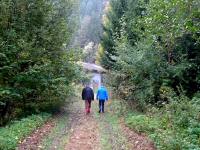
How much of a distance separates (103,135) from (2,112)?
6488 millimetres

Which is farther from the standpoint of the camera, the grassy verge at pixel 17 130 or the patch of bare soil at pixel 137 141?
the patch of bare soil at pixel 137 141

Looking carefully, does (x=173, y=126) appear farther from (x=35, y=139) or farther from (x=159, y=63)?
(x=159, y=63)

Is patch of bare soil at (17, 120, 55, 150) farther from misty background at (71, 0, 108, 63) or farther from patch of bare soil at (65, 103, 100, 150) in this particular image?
misty background at (71, 0, 108, 63)

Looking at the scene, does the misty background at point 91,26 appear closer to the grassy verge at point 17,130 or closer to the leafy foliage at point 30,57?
the leafy foliage at point 30,57

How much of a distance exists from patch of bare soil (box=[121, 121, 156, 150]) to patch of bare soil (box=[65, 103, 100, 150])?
1152 millimetres

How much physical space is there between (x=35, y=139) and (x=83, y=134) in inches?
88.0

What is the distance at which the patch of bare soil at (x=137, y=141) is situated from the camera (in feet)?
38.8

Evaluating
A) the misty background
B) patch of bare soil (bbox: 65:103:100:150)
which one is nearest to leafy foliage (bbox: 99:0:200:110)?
patch of bare soil (bbox: 65:103:100:150)

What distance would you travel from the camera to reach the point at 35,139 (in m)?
13.0

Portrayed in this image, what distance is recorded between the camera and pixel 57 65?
2038 cm

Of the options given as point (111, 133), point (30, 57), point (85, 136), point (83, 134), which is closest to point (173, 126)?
point (111, 133)

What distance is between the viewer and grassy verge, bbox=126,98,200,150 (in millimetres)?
10212

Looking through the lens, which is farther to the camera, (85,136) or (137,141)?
(85,136)

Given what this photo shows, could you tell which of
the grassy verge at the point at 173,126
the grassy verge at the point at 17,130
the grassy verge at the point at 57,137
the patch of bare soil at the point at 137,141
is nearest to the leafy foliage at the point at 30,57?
the grassy verge at the point at 17,130
